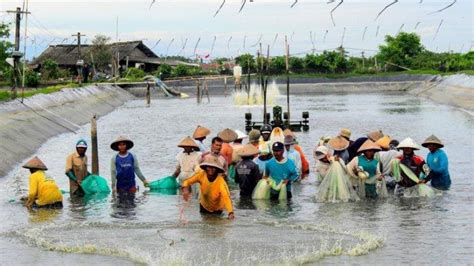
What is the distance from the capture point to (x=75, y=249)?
42.2 ft

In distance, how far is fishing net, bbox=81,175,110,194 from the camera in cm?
1797

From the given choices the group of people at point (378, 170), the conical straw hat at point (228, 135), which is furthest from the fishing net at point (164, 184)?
the group of people at point (378, 170)

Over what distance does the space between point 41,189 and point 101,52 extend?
7916 centimetres

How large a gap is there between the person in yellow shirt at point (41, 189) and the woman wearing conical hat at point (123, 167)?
1.35m

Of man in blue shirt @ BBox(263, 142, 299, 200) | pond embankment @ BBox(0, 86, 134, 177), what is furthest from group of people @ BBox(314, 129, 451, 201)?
pond embankment @ BBox(0, 86, 134, 177)

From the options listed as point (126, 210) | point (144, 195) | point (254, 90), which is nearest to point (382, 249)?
point (126, 210)

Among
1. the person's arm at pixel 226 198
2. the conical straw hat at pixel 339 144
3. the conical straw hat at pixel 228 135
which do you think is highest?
the conical straw hat at pixel 228 135

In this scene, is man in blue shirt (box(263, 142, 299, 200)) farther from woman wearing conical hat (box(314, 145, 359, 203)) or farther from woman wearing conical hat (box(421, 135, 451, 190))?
A: woman wearing conical hat (box(421, 135, 451, 190))

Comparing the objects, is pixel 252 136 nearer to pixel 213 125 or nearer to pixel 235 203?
pixel 235 203

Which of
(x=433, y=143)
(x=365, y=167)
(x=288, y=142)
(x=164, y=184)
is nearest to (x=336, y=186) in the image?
(x=365, y=167)

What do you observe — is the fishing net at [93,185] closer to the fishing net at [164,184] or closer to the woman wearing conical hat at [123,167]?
the woman wearing conical hat at [123,167]

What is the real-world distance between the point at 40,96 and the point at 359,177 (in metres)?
31.6

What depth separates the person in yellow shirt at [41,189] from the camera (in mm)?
16141

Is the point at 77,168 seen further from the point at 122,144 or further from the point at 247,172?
the point at 247,172
